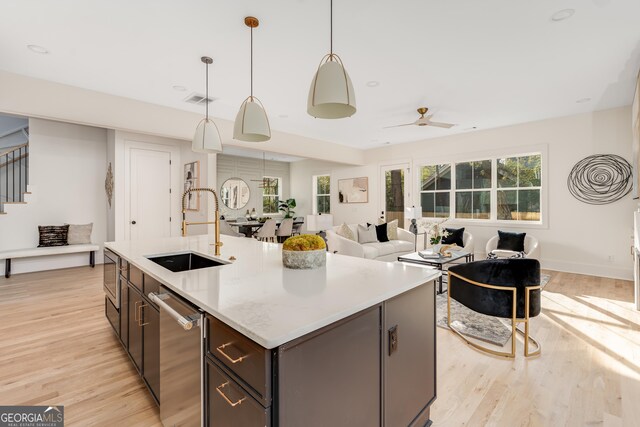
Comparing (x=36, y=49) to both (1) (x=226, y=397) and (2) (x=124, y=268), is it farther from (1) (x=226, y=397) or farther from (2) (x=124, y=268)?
(1) (x=226, y=397)

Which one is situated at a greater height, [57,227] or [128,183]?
[128,183]

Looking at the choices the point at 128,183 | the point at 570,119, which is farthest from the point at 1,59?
the point at 570,119

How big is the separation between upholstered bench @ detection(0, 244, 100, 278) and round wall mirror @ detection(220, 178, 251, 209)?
12.1 feet

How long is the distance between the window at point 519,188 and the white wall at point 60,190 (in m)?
7.99

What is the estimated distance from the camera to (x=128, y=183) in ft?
18.1

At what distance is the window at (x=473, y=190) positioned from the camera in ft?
20.5

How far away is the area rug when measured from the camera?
271cm

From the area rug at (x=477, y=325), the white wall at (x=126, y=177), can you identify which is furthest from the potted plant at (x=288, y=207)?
the area rug at (x=477, y=325)

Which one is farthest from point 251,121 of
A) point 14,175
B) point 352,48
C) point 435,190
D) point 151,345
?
point 14,175

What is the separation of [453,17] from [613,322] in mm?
3308

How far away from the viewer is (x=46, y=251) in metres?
5.05

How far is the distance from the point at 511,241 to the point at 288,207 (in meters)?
6.68

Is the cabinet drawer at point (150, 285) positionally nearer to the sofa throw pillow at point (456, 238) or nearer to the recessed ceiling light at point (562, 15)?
the recessed ceiling light at point (562, 15)

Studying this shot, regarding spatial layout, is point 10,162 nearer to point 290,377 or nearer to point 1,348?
point 1,348
